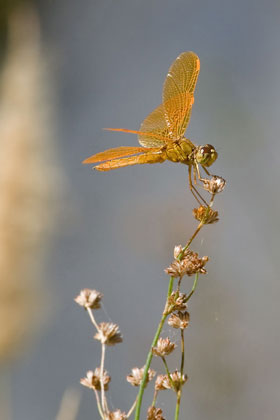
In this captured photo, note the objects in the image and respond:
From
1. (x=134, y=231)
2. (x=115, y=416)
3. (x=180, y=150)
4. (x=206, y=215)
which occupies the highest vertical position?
(x=134, y=231)

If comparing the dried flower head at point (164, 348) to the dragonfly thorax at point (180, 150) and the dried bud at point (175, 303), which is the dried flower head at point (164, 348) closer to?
the dried bud at point (175, 303)

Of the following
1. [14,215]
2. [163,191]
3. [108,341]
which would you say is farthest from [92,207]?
[108,341]

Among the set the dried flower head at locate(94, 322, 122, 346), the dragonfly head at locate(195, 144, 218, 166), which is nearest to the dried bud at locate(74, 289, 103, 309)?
the dried flower head at locate(94, 322, 122, 346)

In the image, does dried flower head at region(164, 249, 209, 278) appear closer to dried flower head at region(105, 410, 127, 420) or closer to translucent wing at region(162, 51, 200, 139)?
dried flower head at region(105, 410, 127, 420)

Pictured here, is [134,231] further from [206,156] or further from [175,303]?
[175,303]

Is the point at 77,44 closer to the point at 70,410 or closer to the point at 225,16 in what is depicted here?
the point at 225,16

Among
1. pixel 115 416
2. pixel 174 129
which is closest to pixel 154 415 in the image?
pixel 115 416
